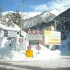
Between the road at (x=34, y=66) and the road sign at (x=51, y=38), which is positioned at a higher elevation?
the road sign at (x=51, y=38)

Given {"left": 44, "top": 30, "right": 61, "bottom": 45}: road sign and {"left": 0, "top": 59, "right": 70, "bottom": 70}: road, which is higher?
{"left": 44, "top": 30, "right": 61, "bottom": 45}: road sign

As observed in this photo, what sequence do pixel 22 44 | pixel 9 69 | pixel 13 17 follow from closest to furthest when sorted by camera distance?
pixel 9 69, pixel 22 44, pixel 13 17

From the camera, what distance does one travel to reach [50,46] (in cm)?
7212

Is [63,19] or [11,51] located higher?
[63,19]

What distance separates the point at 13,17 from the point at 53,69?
97.5 meters

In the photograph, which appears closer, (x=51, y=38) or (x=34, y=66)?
(x=34, y=66)

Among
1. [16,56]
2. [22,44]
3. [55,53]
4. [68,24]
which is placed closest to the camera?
[22,44]

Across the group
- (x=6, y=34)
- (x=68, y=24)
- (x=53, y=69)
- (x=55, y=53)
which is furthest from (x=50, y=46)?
(x=53, y=69)

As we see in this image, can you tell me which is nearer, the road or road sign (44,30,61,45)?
the road

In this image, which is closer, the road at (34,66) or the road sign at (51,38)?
the road at (34,66)

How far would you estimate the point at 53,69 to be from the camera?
22.7m

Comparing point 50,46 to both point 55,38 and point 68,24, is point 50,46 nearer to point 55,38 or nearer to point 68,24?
point 55,38

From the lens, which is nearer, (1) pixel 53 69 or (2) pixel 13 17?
(1) pixel 53 69

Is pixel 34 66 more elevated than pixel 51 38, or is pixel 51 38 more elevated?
pixel 51 38
